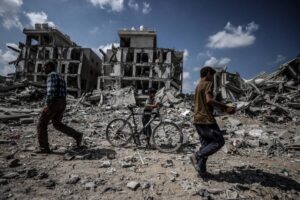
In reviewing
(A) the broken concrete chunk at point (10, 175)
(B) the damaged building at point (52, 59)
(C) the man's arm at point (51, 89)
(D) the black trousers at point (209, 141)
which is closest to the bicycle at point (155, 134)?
(D) the black trousers at point (209, 141)

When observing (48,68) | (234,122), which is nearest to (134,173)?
(48,68)

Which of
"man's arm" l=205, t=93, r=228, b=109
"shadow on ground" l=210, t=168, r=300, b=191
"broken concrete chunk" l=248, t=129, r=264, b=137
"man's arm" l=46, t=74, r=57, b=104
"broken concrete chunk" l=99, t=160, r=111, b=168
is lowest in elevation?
"shadow on ground" l=210, t=168, r=300, b=191

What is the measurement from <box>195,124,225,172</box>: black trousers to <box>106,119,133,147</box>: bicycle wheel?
258cm

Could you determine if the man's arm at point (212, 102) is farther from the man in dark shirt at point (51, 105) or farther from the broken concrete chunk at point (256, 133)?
the broken concrete chunk at point (256, 133)

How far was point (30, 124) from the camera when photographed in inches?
345

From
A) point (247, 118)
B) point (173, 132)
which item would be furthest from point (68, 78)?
point (173, 132)

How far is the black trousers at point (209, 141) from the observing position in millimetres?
3498

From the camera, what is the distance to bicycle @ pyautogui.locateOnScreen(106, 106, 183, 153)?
17.9ft

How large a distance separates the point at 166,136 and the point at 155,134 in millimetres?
308

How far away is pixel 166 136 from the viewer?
5605 millimetres

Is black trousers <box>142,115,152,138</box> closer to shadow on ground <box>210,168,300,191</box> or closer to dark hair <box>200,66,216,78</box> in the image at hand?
shadow on ground <box>210,168,300,191</box>

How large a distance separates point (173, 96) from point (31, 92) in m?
15.2

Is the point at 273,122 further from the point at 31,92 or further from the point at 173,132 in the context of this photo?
the point at 31,92

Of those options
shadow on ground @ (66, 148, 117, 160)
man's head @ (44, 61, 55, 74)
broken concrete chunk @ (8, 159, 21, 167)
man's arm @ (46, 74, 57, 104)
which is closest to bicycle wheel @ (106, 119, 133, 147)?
shadow on ground @ (66, 148, 117, 160)
